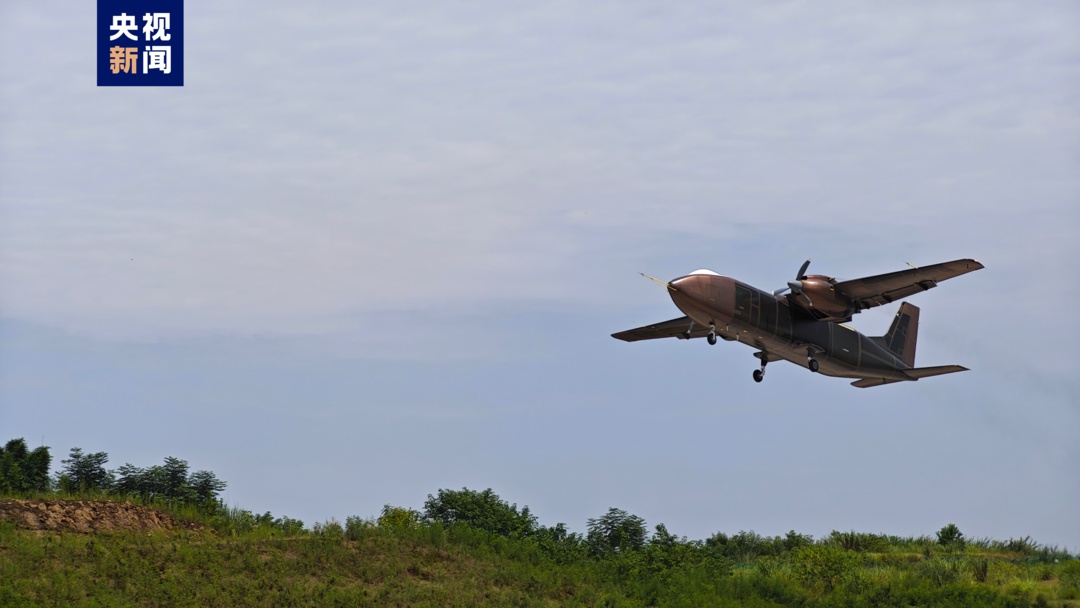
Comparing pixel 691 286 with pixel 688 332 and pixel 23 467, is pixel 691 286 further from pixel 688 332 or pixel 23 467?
pixel 23 467

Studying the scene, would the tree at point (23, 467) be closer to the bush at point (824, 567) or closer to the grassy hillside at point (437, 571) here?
the grassy hillside at point (437, 571)

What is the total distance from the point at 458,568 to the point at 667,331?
1460cm

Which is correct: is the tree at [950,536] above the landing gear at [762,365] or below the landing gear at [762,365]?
below

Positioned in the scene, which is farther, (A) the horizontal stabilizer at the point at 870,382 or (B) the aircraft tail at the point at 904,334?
(B) the aircraft tail at the point at 904,334

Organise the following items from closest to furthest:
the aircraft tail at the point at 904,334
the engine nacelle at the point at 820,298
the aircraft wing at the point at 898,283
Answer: the aircraft wing at the point at 898,283
the engine nacelle at the point at 820,298
the aircraft tail at the point at 904,334

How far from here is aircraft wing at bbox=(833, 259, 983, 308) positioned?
131 ft

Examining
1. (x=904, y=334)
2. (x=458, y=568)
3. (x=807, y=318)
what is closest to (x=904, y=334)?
(x=904, y=334)

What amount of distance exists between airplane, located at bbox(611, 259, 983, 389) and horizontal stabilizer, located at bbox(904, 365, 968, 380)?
1.2 inches

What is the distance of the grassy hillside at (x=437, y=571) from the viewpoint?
32312mm

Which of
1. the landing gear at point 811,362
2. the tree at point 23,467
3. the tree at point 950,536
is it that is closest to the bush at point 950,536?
the tree at point 950,536

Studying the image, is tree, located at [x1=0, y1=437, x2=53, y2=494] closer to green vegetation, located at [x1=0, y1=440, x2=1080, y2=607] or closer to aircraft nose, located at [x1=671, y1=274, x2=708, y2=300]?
green vegetation, located at [x1=0, y1=440, x2=1080, y2=607]

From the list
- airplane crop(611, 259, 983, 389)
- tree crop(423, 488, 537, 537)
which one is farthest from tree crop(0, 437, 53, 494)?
airplane crop(611, 259, 983, 389)

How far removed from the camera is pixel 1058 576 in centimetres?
4162

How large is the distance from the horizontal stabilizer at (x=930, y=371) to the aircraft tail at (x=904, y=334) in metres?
2.05
